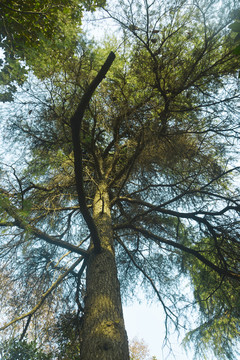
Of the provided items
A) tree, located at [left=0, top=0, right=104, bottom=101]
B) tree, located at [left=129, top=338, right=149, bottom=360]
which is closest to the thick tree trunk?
tree, located at [left=0, top=0, right=104, bottom=101]

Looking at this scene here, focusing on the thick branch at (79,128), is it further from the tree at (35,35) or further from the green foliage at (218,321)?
the green foliage at (218,321)

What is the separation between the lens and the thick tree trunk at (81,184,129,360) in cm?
180

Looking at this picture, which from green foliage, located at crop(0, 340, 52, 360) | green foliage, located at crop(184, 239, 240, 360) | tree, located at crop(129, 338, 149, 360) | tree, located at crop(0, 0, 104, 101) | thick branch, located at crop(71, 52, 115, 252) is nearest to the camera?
thick branch, located at crop(71, 52, 115, 252)

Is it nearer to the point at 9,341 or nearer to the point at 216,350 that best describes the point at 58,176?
the point at 9,341

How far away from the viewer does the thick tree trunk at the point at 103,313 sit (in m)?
1.80

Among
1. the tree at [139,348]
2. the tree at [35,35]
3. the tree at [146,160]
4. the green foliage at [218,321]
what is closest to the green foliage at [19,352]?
the tree at [146,160]

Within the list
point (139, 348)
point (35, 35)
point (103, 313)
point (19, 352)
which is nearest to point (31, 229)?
point (103, 313)

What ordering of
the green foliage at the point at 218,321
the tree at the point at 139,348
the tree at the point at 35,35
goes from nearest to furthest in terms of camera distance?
the tree at the point at 35,35 → the green foliage at the point at 218,321 → the tree at the point at 139,348

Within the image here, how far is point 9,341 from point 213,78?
16.4 feet

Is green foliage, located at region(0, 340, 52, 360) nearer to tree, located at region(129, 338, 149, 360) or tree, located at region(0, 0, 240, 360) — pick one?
tree, located at region(0, 0, 240, 360)

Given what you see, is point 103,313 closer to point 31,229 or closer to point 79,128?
point 31,229

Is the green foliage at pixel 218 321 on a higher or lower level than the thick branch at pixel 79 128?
lower

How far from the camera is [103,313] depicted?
2084 mm

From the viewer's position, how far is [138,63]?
4059 mm
